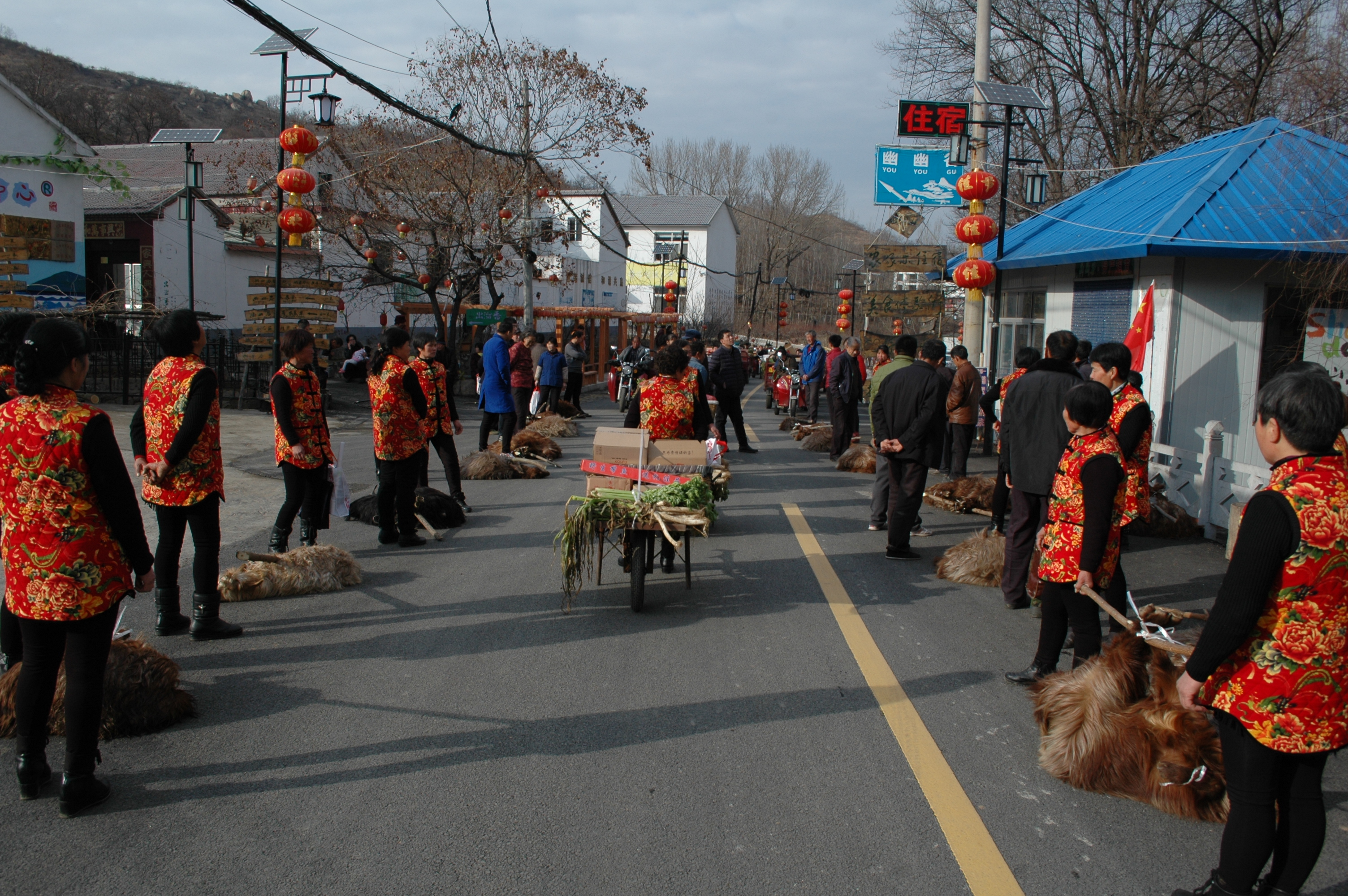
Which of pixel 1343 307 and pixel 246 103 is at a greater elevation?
pixel 246 103

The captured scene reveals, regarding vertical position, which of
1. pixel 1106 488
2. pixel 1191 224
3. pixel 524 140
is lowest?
pixel 1106 488

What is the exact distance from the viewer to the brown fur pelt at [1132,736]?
3.54m

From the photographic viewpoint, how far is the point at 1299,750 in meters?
2.63

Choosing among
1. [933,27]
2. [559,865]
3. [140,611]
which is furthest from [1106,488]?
[933,27]

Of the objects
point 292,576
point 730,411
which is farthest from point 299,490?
point 730,411

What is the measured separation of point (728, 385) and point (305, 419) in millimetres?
8560

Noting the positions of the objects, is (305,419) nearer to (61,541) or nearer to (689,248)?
(61,541)

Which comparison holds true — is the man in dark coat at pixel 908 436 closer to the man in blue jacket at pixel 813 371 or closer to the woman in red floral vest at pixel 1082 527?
the woman in red floral vest at pixel 1082 527

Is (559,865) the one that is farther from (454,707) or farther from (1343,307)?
(1343,307)

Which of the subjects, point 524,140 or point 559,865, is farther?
point 524,140

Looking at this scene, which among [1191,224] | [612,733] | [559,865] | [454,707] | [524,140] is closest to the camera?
[559,865]

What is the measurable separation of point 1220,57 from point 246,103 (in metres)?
103

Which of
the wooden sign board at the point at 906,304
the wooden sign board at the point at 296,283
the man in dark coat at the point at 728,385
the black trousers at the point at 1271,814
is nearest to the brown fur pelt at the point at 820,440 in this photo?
the man in dark coat at the point at 728,385

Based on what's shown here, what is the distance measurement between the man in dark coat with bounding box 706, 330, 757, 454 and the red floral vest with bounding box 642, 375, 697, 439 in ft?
22.4
